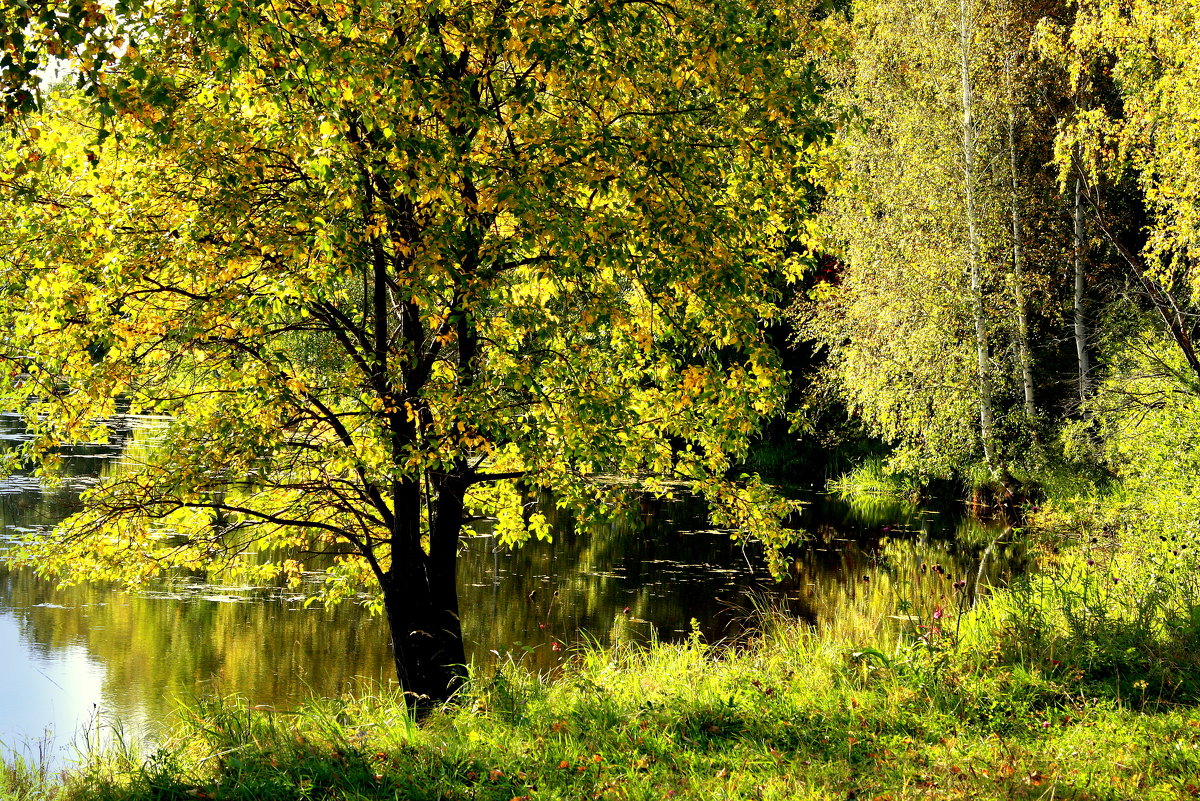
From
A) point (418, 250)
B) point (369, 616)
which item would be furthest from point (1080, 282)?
point (418, 250)

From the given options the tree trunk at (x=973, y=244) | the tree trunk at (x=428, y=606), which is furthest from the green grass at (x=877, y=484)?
the tree trunk at (x=428, y=606)

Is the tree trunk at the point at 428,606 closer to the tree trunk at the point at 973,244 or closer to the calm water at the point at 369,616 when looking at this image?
the calm water at the point at 369,616

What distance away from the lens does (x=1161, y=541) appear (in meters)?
9.12

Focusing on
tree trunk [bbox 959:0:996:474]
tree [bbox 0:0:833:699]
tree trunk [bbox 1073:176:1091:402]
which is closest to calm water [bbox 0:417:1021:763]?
tree [bbox 0:0:833:699]

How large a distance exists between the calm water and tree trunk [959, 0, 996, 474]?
221 centimetres

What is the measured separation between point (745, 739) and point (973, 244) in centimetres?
1610

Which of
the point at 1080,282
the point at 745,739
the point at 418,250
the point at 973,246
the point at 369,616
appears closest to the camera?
the point at 745,739

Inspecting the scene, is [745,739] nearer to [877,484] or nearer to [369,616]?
[369,616]

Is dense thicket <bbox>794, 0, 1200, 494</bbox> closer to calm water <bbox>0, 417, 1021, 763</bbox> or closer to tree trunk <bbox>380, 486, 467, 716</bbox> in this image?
calm water <bbox>0, 417, 1021, 763</bbox>

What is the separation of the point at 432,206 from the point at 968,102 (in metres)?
15.6

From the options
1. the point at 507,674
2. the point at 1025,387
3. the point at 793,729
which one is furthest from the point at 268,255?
the point at 1025,387

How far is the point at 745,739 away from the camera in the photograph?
15.5 ft

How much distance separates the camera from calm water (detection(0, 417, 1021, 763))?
9.71 metres

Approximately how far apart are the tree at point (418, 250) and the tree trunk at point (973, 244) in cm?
1246
